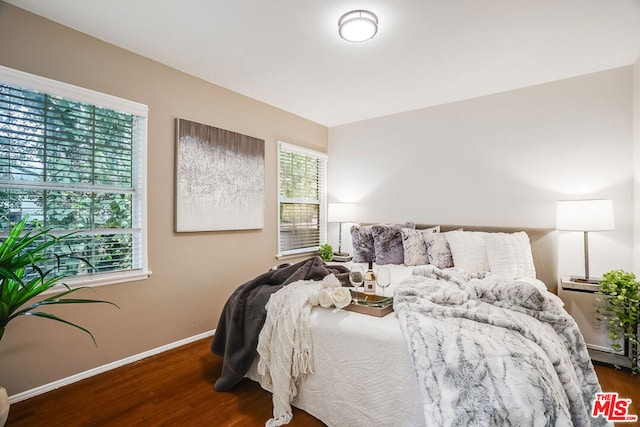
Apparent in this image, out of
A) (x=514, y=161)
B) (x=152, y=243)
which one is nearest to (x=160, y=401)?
(x=152, y=243)

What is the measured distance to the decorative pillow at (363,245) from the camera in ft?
12.6

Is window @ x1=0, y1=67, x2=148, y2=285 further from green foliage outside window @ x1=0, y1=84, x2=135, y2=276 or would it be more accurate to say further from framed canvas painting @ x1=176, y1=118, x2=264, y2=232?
framed canvas painting @ x1=176, y1=118, x2=264, y2=232

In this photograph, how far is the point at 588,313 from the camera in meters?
2.68

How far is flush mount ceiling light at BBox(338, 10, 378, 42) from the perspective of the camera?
2.09 metres

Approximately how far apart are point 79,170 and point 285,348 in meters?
2.06

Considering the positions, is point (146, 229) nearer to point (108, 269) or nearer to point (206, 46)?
point (108, 269)

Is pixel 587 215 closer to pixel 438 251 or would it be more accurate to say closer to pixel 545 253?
pixel 545 253

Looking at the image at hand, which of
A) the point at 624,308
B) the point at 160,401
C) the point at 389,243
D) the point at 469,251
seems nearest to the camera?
the point at 160,401

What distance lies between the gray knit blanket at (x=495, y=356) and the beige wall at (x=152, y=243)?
216 cm

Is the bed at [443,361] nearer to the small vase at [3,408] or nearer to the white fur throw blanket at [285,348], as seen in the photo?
the white fur throw blanket at [285,348]

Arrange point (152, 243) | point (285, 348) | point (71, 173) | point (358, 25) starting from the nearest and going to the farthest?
point (285, 348), point (358, 25), point (71, 173), point (152, 243)

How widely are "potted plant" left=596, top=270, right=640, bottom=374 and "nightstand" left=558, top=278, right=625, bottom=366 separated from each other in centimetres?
9

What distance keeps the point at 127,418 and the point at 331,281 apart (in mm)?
1498

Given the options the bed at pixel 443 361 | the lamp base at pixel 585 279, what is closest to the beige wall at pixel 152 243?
the bed at pixel 443 361
